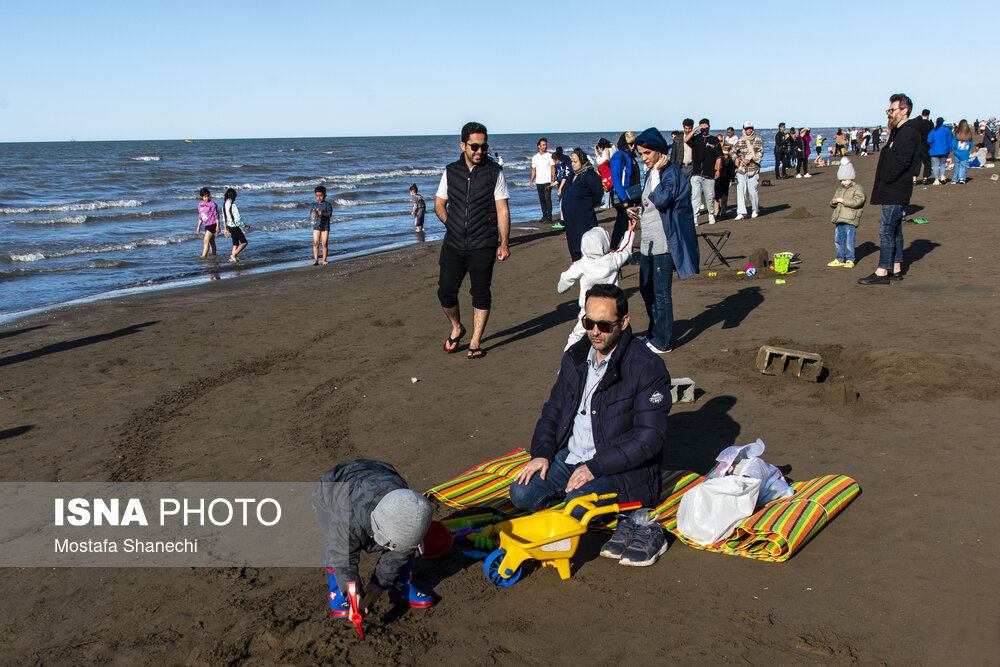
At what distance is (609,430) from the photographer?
4336mm

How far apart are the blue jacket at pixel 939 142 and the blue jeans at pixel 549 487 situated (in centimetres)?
1922

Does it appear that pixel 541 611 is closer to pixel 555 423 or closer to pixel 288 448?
pixel 555 423

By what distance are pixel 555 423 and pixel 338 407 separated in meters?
2.85

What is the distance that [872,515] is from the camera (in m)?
4.46

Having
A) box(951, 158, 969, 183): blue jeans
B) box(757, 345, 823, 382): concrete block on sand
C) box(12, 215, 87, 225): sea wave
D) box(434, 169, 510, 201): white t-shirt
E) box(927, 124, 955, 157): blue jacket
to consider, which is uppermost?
box(927, 124, 955, 157): blue jacket

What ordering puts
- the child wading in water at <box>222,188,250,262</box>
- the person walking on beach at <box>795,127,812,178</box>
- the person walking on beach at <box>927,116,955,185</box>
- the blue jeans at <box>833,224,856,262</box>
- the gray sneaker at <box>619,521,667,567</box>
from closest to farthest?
the gray sneaker at <box>619,521,667,567</box>
the blue jeans at <box>833,224,856,262</box>
the child wading in water at <box>222,188,250,262</box>
the person walking on beach at <box>927,116,955,185</box>
the person walking on beach at <box>795,127,812,178</box>

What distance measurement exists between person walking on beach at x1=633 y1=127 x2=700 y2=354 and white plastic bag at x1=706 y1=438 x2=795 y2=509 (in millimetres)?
2871

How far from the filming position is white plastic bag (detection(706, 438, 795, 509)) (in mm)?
4480

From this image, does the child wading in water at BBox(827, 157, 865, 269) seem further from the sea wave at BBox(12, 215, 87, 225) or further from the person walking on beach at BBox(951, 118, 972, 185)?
the sea wave at BBox(12, 215, 87, 225)

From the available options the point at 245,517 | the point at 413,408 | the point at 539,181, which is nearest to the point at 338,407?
the point at 413,408

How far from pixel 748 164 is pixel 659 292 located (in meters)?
9.94

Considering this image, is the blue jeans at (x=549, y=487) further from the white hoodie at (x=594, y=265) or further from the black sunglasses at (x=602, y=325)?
the white hoodie at (x=594, y=265)

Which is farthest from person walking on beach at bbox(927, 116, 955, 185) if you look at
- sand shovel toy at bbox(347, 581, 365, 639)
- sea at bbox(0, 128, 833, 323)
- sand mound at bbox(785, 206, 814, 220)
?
sand shovel toy at bbox(347, 581, 365, 639)

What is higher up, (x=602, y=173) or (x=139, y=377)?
(x=602, y=173)
